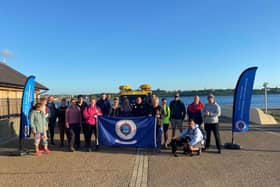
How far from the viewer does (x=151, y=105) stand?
8.38 meters

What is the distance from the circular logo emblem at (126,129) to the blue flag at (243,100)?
12.3ft

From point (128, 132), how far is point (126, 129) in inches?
4.9

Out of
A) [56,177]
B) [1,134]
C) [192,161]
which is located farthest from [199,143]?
[1,134]

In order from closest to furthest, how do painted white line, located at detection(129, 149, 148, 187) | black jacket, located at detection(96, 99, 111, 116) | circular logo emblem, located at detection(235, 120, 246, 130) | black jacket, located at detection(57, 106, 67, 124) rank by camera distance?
painted white line, located at detection(129, 149, 148, 187), circular logo emblem, located at detection(235, 120, 246, 130), black jacket, located at detection(57, 106, 67, 124), black jacket, located at detection(96, 99, 111, 116)

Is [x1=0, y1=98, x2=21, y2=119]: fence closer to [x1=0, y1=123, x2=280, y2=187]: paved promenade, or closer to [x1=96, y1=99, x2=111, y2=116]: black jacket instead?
[x1=0, y1=123, x2=280, y2=187]: paved promenade

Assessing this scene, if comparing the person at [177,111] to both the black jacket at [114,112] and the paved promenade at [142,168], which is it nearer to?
the paved promenade at [142,168]

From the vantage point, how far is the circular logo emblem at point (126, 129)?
8.20m

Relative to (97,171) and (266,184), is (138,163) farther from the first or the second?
(266,184)

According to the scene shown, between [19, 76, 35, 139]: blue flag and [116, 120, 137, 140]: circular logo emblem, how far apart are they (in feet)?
10.3

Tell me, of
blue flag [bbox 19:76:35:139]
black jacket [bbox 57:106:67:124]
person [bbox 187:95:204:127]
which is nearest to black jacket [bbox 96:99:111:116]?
black jacket [bbox 57:106:67:124]

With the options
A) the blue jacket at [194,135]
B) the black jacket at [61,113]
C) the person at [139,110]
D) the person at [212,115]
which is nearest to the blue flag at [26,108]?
the black jacket at [61,113]

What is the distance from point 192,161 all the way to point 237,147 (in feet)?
7.60

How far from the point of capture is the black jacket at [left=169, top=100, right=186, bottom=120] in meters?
8.76

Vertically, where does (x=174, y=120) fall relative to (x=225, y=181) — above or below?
above
